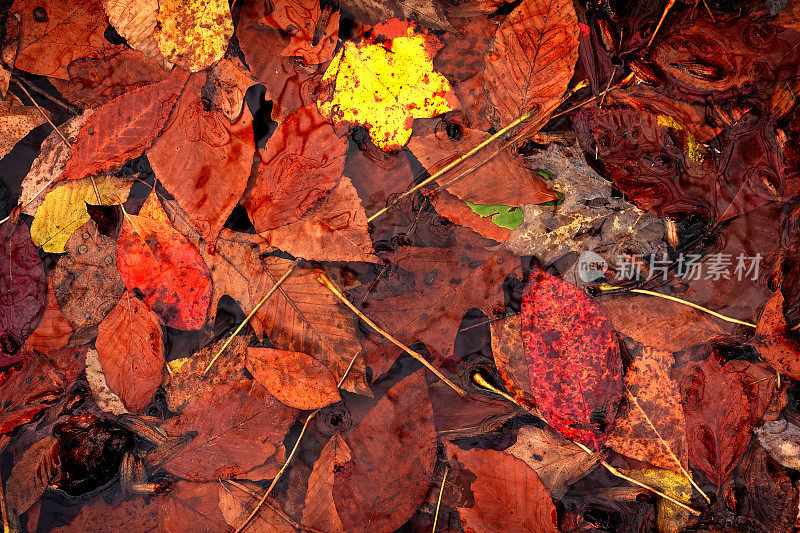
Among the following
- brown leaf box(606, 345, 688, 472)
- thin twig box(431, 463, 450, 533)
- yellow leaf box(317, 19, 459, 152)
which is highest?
yellow leaf box(317, 19, 459, 152)

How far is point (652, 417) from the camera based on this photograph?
1249 millimetres

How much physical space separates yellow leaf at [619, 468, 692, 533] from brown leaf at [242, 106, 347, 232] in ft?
3.93

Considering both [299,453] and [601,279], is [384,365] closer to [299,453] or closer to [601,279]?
[299,453]

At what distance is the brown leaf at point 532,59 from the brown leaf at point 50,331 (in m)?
1.38

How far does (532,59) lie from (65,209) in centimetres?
138

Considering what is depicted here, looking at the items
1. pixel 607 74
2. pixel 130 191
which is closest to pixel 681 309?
pixel 607 74

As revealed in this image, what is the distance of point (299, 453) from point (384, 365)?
37 centimetres

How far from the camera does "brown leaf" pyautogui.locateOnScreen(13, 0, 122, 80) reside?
126 centimetres

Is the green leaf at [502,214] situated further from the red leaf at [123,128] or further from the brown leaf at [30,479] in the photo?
the brown leaf at [30,479]

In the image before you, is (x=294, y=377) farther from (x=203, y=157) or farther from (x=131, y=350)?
(x=203, y=157)

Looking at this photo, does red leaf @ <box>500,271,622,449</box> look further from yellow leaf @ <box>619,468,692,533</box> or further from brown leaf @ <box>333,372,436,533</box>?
brown leaf @ <box>333,372,436,533</box>

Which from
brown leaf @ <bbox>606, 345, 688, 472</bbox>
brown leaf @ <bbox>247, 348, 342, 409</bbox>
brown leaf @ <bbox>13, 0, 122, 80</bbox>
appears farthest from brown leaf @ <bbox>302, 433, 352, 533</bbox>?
brown leaf @ <bbox>13, 0, 122, 80</bbox>

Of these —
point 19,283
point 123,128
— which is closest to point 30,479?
point 19,283

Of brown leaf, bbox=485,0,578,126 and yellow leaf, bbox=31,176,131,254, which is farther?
yellow leaf, bbox=31,176,131,254
